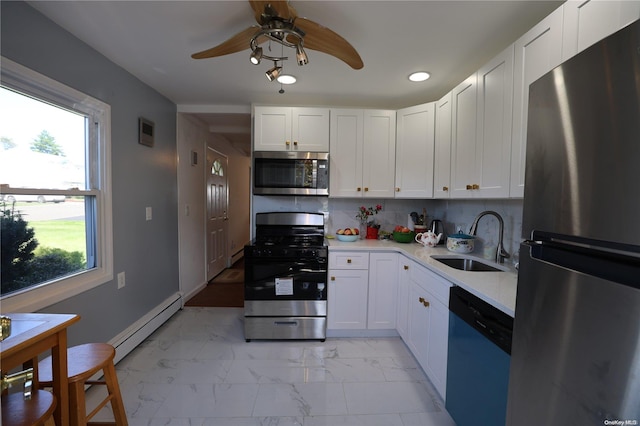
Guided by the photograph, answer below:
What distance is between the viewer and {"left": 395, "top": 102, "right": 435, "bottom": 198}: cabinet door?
2408 mm

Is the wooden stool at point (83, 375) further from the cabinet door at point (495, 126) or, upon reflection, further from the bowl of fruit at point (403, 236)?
the bowl of fruit at point (403, 236)

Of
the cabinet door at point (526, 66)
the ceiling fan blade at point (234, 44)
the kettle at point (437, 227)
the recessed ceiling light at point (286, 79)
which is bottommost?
the kettle at point (437, 227)

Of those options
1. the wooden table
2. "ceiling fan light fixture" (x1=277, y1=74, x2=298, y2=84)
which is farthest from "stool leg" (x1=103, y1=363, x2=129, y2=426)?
"ceiling fan light fixture" (x1=277, y1=74, x2=298, y2=84)

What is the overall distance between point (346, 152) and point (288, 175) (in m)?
0.63

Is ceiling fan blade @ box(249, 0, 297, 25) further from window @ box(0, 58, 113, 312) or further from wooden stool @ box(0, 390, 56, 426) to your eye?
wooden stool @ box(0, 390, 56, 426)

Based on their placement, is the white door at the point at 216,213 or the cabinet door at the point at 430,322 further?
the white door at the point at 216,213

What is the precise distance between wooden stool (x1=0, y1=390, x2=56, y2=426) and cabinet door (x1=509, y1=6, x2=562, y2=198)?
2157mm

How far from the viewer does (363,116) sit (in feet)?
8.63

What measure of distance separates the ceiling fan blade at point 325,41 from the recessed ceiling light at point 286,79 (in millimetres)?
761

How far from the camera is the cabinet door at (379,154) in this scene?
2.63 meters

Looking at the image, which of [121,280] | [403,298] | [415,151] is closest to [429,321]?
[403,298]

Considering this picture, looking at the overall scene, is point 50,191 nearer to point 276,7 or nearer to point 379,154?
point 276,7

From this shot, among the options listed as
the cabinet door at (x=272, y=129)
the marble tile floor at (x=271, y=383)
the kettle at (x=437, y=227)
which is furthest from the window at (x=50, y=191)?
the kettle at (x=437, y=227)

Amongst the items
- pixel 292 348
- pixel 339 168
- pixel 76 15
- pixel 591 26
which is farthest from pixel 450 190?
pixel 76 15
